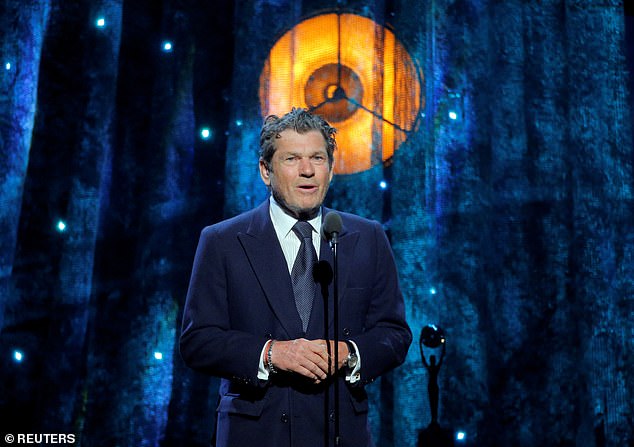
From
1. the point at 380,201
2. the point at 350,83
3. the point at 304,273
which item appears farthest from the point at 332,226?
the point at 350,83

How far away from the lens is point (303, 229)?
162cm

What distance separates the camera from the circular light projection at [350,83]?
273cm

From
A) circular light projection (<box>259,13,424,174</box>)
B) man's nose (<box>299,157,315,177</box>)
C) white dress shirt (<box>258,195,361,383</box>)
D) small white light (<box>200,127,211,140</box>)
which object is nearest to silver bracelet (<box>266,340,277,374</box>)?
white dress shirt (<box>258,195,361,383</box>)

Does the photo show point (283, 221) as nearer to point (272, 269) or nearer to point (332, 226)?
point (272, 269)

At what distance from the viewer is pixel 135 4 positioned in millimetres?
2902

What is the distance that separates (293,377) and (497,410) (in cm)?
147

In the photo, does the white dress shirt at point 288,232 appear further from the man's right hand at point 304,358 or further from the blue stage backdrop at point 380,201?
the blue stage backdrop at point 380,201

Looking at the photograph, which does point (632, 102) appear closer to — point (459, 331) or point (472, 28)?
point (472, 28)

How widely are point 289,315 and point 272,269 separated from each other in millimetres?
125

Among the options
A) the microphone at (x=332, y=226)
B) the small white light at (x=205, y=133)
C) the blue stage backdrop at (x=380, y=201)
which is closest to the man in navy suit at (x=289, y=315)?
the microphone at (x=332, y=226)

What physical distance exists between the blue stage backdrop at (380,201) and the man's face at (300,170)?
3.62 ft

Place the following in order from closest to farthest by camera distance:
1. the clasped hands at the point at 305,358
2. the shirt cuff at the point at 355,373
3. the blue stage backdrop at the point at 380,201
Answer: the clasped hands at the point at 305,358
the shirt cuff at the point at 355,373
the blue stage backdrop at the point at 380,201

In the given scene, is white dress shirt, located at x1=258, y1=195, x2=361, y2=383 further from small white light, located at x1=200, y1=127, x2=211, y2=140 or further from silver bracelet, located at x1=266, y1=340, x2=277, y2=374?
small white light, located at x1=200, y1=127, x2=211, y2=140

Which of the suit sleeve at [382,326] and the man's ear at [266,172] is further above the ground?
the man's ear at [266,172]
